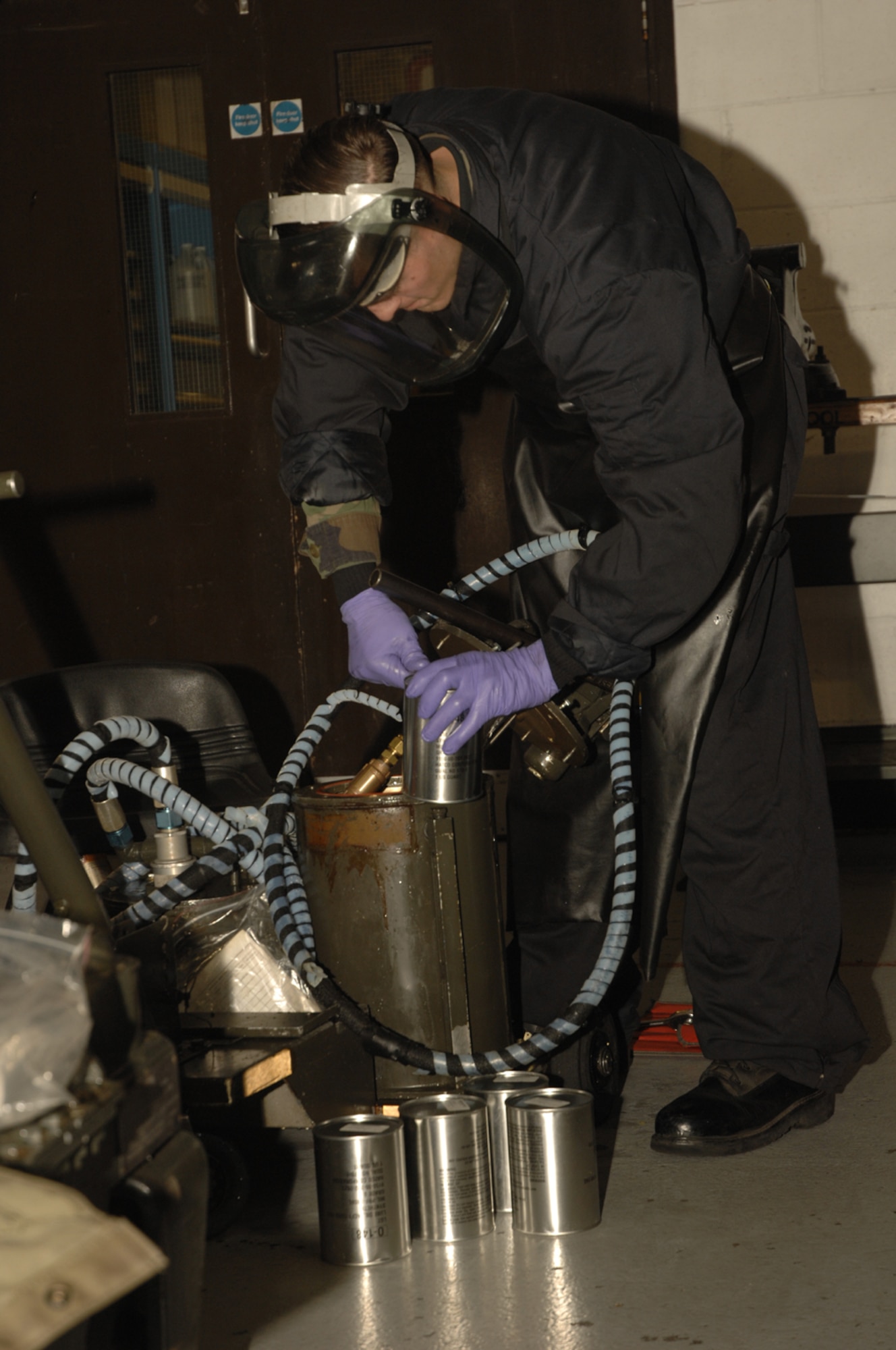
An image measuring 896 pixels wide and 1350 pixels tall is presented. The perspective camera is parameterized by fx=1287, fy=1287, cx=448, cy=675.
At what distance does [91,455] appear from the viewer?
3.44 meters

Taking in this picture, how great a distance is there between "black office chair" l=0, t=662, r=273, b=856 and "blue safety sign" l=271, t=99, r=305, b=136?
6.12 ft

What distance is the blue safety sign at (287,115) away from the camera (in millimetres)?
3289

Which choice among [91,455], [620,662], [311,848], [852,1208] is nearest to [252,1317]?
[311,848]

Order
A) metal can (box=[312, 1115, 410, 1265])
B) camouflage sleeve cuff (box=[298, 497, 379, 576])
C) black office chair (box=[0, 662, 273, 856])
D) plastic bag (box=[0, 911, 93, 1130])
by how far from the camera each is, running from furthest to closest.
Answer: black office chair (box=[0, 662, 273, 856])
camouflage sleeve cuff (box=[298, 497, 379, 576])
metal can (box=[312, 1115, 410, 1265])
plastic bag (box=[0, 911, 93, 1130])

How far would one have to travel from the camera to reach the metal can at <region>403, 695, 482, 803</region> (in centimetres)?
149

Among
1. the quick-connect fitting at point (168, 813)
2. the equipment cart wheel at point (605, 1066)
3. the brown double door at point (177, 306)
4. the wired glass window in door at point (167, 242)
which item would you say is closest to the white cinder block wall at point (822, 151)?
the brown double door at point (177, 306)

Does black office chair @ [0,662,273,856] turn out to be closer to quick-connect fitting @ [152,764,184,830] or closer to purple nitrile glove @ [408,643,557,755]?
quick-connect fitting @ [152,764,184,830]

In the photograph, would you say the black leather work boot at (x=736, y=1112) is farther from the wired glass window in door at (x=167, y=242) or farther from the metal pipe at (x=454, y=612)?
the wired glass window in door at (x=167, y=242)

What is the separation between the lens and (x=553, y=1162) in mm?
1337

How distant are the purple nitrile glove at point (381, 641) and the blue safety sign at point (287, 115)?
2.07 metres

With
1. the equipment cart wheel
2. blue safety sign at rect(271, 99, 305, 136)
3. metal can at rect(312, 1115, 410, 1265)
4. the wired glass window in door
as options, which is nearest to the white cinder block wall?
blue safety sign at rect(271, 99, 305, 136)

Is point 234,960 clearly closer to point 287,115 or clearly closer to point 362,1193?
point 362,1193

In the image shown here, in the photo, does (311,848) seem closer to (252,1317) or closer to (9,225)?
(252,1317)

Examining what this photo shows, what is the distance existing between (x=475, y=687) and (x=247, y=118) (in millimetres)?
2412
